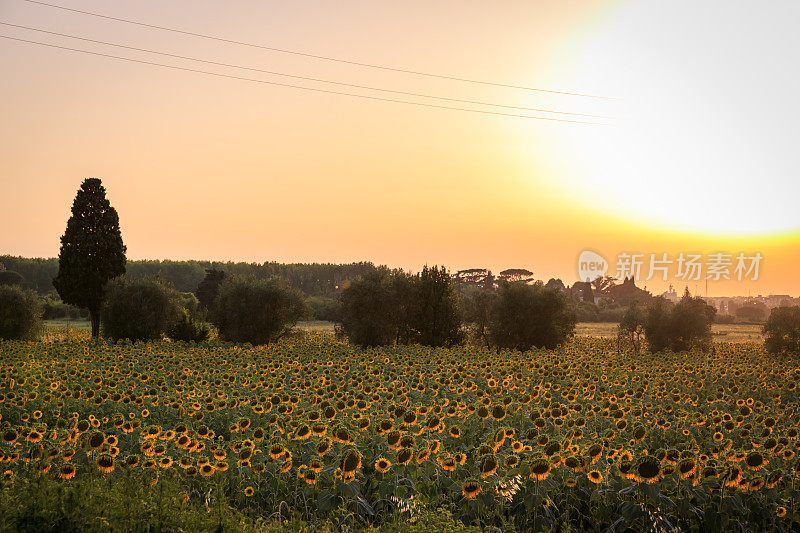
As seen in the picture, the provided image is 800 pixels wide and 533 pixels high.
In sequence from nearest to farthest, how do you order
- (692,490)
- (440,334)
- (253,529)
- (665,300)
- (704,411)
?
(253,529) → (692,490) → (704,411) → (440,334) → (665,300)

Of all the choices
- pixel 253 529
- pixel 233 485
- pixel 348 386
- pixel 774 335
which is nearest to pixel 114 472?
pixel 233 485

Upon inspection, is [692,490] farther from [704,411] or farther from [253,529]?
[704,411]

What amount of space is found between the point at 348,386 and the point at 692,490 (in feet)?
29.8

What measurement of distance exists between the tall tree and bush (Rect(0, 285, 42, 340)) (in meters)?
2.06

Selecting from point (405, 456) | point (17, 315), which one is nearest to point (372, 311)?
point (17, 315)

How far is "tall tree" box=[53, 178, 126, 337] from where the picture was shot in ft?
136

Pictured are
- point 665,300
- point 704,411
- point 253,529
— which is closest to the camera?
point 253,529

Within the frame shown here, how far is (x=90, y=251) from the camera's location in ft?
137

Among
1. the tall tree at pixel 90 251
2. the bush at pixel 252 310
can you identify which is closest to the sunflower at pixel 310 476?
the bush at pixel 252 310

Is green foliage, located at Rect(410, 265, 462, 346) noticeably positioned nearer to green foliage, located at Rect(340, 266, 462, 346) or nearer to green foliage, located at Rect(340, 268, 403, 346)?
green foliage, located at Rect(340, 266, 462, 346)

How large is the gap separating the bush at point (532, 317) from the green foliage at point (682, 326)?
320 inches

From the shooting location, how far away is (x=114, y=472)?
8.63 metres

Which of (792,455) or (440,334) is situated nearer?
(792,455)

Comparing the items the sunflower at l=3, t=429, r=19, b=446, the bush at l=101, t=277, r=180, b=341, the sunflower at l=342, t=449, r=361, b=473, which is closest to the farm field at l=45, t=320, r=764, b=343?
the bush at l=101, t=277, r=180, b=341
